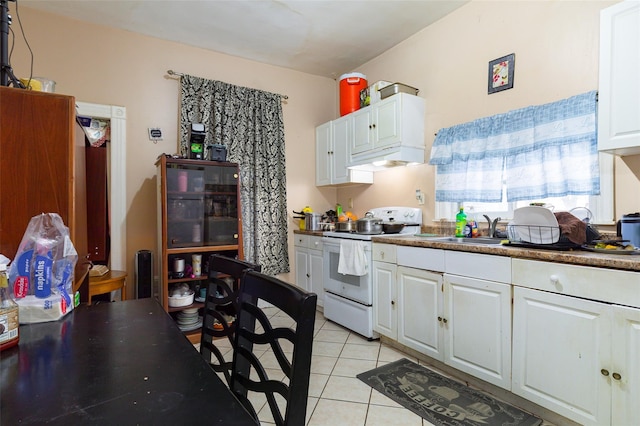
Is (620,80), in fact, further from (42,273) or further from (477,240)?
(42,273)

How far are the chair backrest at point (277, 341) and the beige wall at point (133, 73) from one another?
263 cm

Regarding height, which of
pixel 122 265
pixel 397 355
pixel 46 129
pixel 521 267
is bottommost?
pixel 397 355

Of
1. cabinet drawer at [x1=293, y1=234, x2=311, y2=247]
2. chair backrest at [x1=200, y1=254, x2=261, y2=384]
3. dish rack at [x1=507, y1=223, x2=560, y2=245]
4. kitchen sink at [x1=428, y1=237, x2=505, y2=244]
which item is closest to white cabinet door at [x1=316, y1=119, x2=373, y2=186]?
cabinet drawer at [x1=293, y1=234, x2=311, y2=247]

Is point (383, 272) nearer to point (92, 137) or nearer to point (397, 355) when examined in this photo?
point (397, 355)

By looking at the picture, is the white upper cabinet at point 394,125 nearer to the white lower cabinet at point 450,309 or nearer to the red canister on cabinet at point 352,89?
the red canister on cabinet at point 352,89

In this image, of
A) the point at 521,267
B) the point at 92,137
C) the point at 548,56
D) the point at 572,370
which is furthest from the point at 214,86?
the point at 572,370

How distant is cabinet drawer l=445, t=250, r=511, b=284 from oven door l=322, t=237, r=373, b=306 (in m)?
0.81

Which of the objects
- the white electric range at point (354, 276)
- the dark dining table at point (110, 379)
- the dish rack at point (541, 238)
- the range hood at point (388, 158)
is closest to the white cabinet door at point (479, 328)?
the dish rack at point (541, 238)

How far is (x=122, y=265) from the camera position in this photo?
3.06 m

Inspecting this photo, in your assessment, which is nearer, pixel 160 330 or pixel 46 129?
pixel 160 330

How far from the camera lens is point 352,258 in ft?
9.24

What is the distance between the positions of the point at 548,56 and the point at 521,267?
5.07 ft

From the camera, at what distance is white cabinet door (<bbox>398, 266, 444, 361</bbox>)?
2.18 m

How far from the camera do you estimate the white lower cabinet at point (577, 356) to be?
1370mm
